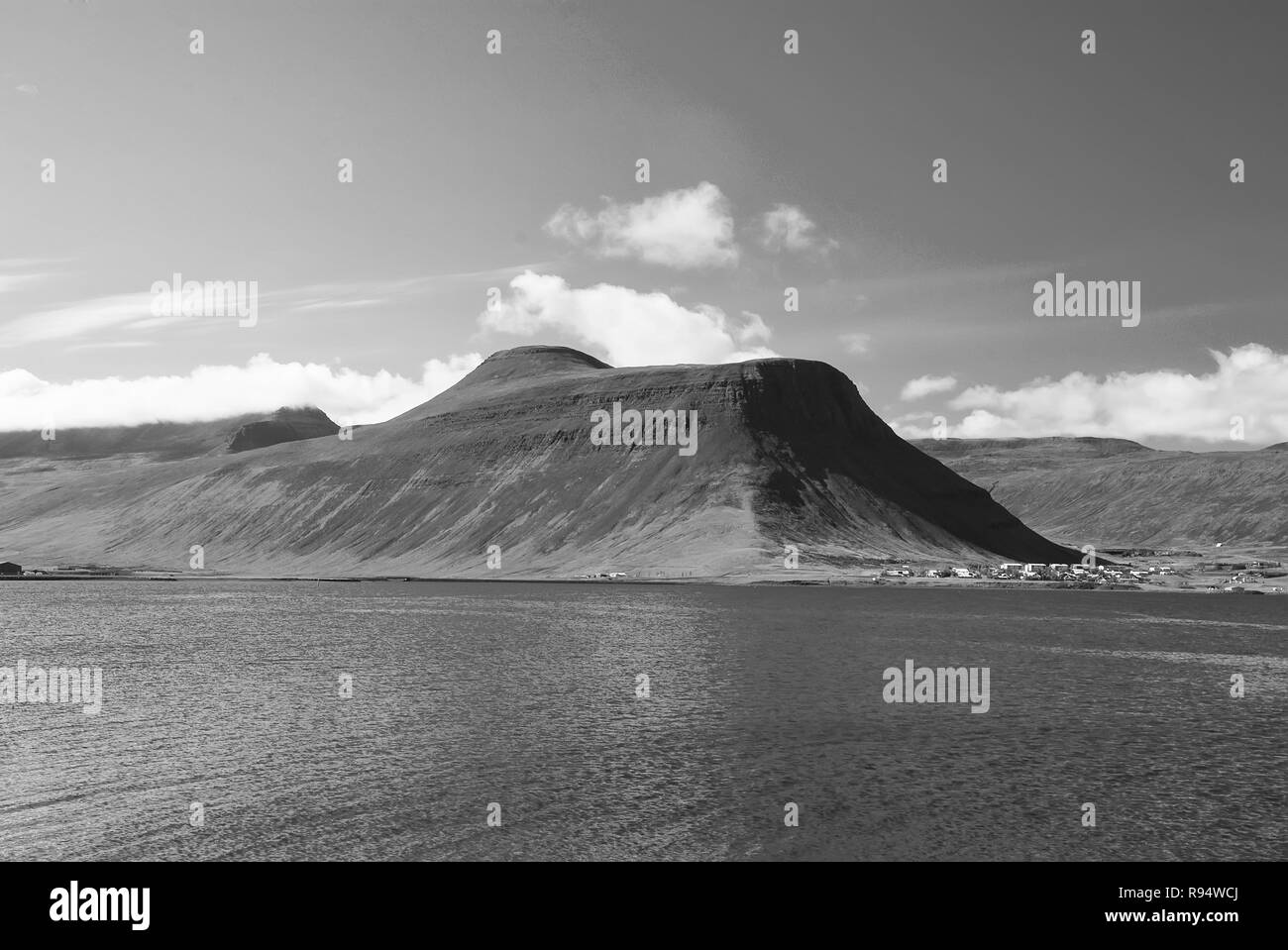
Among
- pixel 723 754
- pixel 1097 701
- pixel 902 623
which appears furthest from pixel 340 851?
pixel 902 623

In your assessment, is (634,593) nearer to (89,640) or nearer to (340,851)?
(89,640)

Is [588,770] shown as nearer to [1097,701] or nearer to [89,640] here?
[1097,701]

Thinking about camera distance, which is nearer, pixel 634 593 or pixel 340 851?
pixel 340 851
